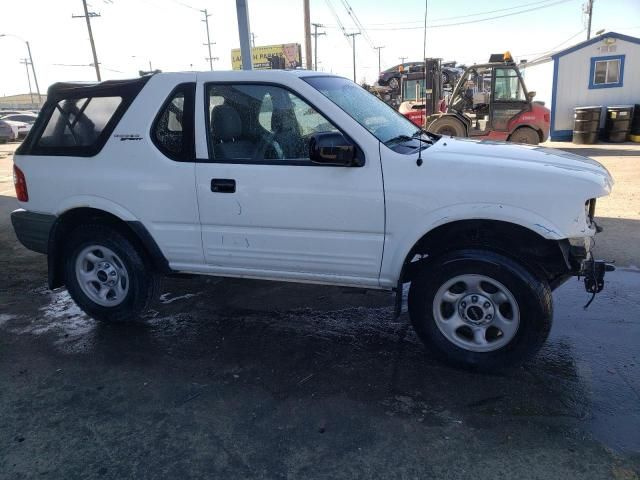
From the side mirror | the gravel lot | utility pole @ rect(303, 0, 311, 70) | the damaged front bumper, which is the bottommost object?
the gravel lot

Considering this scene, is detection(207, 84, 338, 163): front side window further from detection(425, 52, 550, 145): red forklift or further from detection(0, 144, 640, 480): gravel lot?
detection(425, 52, 550, 145): red forklift

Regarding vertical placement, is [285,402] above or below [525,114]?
below

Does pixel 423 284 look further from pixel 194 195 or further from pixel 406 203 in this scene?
pixel 194 195

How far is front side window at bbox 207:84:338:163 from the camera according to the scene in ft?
11.5

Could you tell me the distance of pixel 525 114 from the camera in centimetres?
1368

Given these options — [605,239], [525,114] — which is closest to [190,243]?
[605,239]

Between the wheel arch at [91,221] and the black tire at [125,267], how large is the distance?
0.14 feet

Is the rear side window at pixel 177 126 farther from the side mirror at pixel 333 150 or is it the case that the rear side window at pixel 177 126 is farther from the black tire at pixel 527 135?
the black tire at pixel 527 135

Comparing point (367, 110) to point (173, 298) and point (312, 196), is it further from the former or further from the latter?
point (173, 298)

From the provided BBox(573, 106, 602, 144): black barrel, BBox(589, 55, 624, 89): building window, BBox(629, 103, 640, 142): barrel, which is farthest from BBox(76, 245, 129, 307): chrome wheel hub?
BBox(589, 55, 624, 89): building window

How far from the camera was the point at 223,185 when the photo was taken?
3.62 metres

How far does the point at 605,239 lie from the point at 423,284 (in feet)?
12.8

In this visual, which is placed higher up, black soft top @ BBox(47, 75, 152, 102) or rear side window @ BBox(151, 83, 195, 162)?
black soft top @ BBox(47, 75, 152, 102)

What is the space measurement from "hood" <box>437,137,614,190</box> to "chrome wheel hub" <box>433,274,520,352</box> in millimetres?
774
